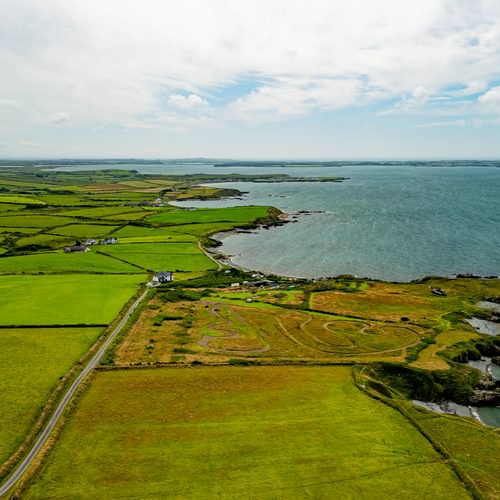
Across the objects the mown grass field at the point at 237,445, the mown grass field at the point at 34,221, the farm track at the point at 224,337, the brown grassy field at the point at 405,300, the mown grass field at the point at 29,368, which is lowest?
the brown grassy field at the point at 405,300

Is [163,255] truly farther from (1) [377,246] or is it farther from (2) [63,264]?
(1) [377,246]

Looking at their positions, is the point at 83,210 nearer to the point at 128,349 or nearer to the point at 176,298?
the point at 176,298

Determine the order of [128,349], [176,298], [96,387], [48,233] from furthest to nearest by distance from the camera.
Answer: [48,233], [176,298], [128,349], [96,387]

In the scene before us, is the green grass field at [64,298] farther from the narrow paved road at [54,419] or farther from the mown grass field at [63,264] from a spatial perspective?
the narrow paved road at [54,419]

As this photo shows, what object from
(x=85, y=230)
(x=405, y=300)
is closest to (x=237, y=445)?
(x=405, y=300)

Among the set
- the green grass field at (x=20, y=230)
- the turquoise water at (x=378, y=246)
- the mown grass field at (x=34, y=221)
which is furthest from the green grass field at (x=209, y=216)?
the green grass field at (x=20, y=230)

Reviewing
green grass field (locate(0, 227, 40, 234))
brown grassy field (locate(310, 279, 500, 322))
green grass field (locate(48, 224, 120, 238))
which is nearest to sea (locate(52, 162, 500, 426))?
brown grassy field (locate(310, 279, 500, 322))

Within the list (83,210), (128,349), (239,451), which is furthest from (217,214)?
(239,451)
